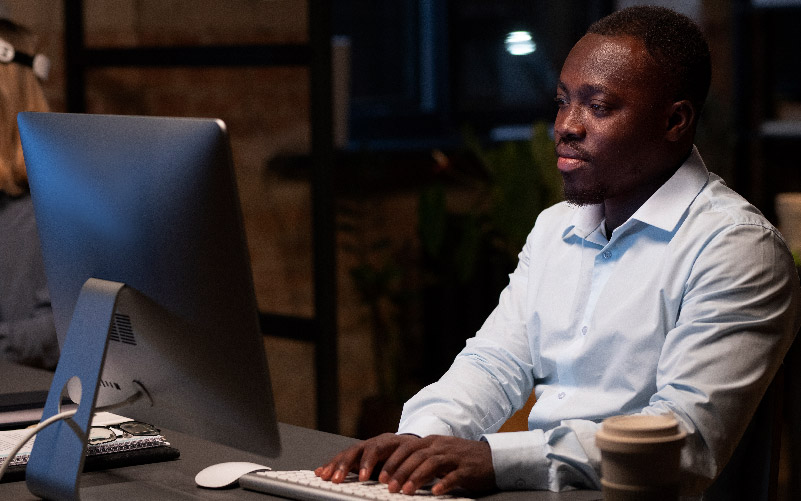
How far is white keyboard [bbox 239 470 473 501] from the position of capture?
1385 millimetres

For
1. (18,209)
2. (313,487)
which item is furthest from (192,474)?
(18,209)

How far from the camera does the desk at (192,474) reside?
148 centimetres

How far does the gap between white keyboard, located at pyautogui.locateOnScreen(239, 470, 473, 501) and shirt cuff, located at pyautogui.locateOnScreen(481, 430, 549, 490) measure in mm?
94

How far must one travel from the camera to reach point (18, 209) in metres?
2.92

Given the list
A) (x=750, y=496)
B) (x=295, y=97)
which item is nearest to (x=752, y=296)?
(x=750, y=496)

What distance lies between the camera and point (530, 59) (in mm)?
5254

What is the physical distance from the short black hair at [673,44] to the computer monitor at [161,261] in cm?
78

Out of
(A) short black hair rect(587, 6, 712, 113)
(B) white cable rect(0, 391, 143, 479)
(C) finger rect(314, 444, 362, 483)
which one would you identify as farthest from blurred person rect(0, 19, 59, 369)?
(A) short black hair rect(587, 6, 712, 113)

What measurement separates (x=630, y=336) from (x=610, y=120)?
35cm

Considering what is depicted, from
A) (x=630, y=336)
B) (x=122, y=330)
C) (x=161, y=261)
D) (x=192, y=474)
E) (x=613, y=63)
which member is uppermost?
(x=613, y=63)

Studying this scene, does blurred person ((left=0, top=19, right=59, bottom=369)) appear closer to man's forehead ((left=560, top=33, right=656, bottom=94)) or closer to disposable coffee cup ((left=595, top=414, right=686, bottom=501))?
man's forehead ((left=560, top=33, right=656, bottom=94))

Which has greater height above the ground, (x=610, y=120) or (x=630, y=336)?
(x=610, y=120)

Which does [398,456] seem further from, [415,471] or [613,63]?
[613,63]

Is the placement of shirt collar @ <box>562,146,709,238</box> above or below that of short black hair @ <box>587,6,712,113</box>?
below
